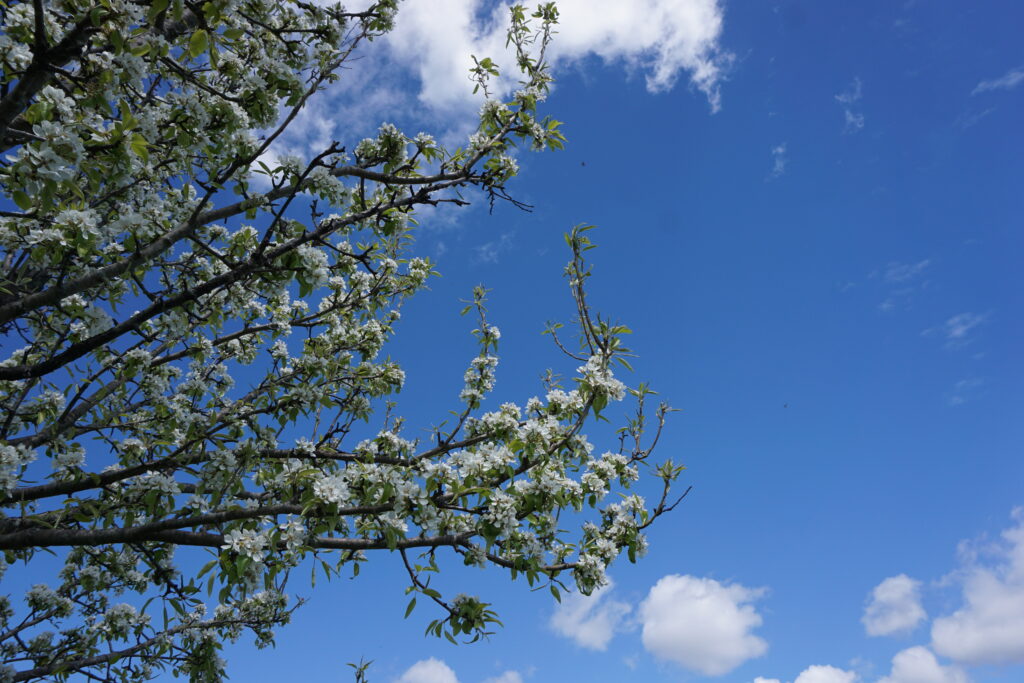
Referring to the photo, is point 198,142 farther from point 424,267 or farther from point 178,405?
point 424,267

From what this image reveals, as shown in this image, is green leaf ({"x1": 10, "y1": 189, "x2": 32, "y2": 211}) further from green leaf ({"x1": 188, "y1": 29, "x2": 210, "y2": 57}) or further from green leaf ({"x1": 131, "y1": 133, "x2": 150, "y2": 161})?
green leaf ({"x1": 188, "y1": 29, "x2": 210, "y2": 57})

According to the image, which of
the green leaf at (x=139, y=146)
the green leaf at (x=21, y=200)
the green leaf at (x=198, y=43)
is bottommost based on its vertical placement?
the green leaf at (x=21, y=200)

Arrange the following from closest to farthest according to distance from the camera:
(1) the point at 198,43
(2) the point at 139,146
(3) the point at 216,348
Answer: (2) the point at 139,146 → (1) the point at 198,43 → (3) the point at 216,348


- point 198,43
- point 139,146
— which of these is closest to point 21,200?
point 139,146

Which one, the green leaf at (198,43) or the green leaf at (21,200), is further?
the green leaf at (198,43)

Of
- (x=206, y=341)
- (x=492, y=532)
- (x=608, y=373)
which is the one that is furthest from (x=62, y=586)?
(x=608, y=373)

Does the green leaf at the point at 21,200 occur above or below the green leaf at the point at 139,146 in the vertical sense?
below

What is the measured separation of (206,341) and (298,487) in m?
3.09

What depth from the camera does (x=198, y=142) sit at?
458cm

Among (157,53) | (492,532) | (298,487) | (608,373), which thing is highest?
(157,53)

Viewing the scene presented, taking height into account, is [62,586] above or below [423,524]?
above

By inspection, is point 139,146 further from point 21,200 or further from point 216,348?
point 216,348

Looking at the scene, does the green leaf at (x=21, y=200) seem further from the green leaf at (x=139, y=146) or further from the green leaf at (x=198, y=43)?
the green leaf at (x=198, y=43)

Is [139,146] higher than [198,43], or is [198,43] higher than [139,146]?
[198,43]
